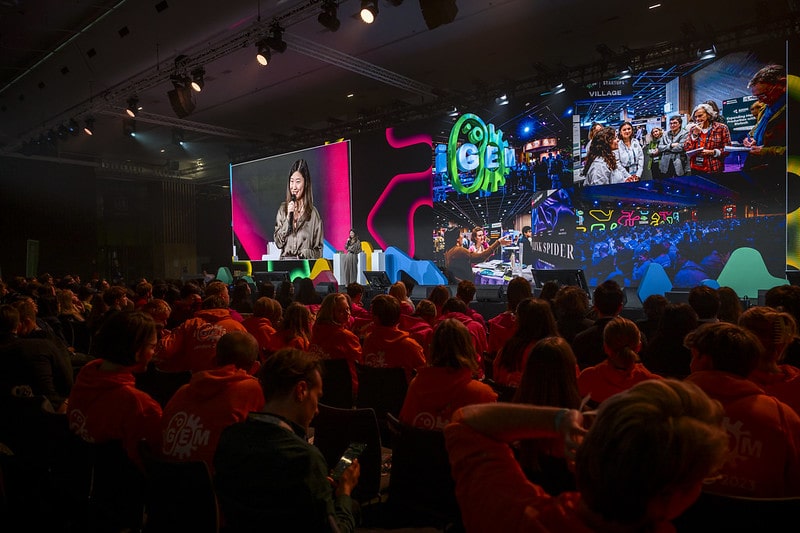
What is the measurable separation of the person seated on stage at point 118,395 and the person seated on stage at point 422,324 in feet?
6.49

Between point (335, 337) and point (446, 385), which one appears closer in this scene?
point (446, 385)

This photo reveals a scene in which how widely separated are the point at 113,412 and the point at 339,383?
5.38 ft

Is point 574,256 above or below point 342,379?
above

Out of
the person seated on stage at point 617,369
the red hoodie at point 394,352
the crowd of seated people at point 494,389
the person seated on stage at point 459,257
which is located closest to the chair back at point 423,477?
the crowd of seated people at point 494,389

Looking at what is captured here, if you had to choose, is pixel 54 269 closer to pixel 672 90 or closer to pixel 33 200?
pixel 33 200

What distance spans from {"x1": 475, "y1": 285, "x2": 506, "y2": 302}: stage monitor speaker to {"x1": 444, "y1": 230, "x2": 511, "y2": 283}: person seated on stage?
3.29 ft

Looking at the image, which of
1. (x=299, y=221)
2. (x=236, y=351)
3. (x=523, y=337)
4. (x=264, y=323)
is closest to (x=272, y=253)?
(x=299, y=221)

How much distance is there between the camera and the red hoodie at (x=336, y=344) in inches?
152

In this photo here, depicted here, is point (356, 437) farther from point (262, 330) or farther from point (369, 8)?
point (369, 8)

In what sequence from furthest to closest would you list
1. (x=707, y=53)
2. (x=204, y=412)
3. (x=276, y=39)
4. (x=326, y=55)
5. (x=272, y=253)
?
(x=272, y=253)
(x=326, y=55)
(x=707, y=53)
(x=276, y=39)
(x=204, y=412)

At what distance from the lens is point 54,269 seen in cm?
1662

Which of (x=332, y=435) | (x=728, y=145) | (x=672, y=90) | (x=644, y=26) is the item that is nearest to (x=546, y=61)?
(x=644, y=26)

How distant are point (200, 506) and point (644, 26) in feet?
32.0

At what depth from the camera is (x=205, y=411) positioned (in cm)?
200
